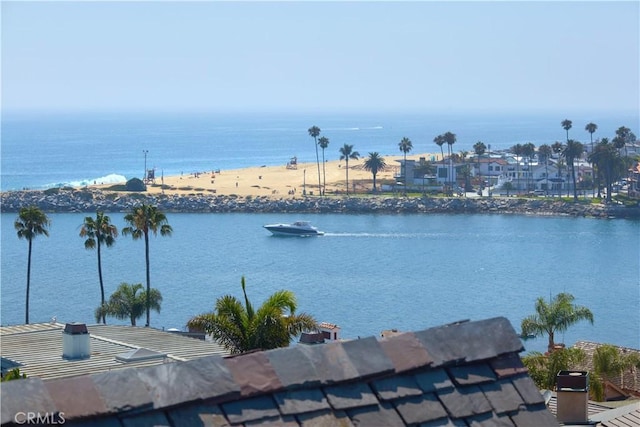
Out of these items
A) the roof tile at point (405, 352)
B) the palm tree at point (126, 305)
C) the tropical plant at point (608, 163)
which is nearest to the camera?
the roof tile at point (405, 352)

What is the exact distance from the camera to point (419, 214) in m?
128

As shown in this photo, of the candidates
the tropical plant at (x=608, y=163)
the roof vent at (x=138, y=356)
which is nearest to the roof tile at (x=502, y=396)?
the roof vent at (x=138, y=356)

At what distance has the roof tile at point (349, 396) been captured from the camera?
17.0 feet

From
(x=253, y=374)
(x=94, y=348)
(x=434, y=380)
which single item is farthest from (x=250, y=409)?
(x=94, y=348)

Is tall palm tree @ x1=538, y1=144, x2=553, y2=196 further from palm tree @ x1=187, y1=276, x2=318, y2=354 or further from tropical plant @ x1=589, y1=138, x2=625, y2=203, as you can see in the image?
palm tree @ x1=187, y1=276, x2=318, y2=354

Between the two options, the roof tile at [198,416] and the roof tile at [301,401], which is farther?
the roof tile at [301,401]

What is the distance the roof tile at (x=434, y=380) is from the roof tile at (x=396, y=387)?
0.03m

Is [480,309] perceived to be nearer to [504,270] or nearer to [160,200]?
[504,270]

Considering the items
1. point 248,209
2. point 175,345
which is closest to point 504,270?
point 248,209

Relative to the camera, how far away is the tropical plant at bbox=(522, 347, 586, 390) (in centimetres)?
3008

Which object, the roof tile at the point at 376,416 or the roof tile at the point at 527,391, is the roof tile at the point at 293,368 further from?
the roof tile at the point at 527,391

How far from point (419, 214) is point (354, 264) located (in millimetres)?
29983

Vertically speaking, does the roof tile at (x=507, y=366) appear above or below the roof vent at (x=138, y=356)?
above

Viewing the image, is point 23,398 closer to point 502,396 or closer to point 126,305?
point 502,396
